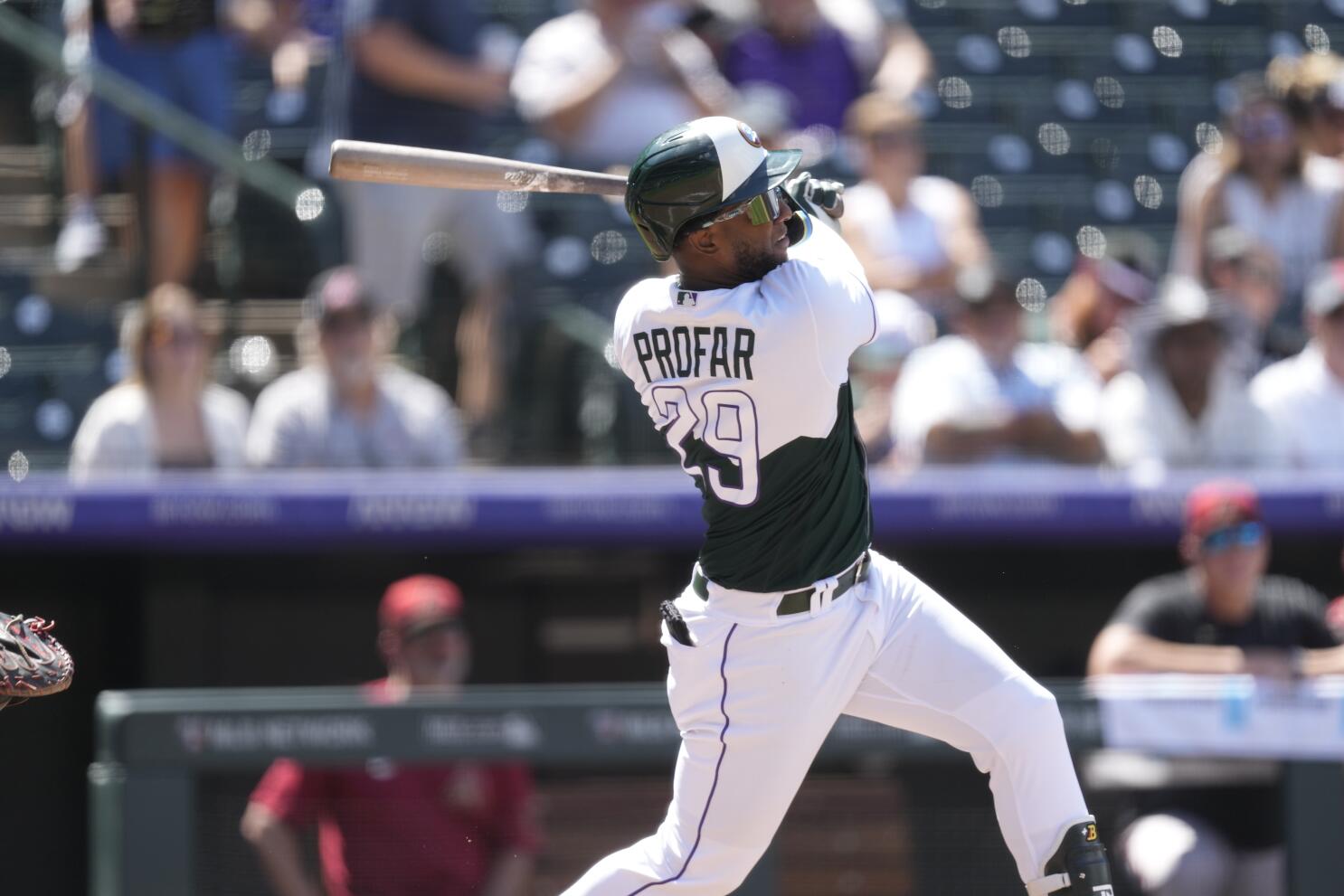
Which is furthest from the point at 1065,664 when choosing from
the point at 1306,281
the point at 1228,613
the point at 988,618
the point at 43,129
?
the point at 43,129

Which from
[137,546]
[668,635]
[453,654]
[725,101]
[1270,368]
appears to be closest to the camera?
[668,635]

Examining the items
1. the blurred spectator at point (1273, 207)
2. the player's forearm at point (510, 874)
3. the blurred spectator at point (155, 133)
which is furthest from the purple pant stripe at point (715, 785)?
the blurred spectator at point (1273, 207)

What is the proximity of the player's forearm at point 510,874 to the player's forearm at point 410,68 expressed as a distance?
291cm

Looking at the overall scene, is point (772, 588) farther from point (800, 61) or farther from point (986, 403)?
point (800, 61)

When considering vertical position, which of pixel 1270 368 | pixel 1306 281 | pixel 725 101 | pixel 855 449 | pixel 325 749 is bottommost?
pixel 325 749

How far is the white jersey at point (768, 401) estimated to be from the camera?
3240 mm

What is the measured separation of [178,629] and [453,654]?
1.26 metres

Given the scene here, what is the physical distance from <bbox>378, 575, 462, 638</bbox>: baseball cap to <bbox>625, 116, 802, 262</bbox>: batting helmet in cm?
202

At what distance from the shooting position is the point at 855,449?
11.4 ft

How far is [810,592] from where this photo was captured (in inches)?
132

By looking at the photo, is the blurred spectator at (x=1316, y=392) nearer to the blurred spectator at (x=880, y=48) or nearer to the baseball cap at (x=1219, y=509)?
the baseball cap at (x=1219, y=509)

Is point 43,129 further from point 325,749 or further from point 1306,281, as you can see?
point 1306,281

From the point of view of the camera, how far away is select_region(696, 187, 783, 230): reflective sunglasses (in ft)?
10.6

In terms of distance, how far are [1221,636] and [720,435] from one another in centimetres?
246
